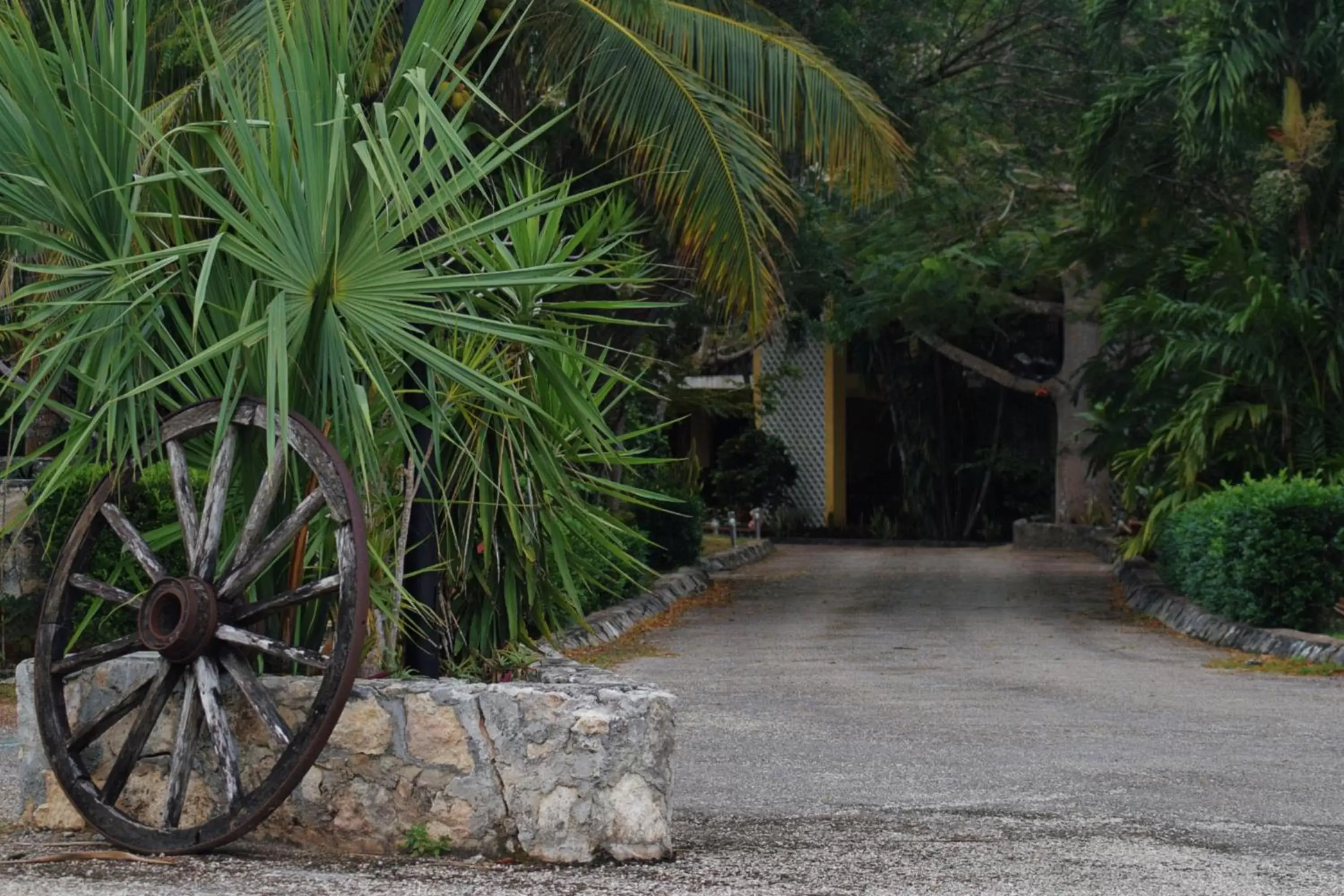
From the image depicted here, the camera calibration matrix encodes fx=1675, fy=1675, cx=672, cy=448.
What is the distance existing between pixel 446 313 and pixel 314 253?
1.59 ft

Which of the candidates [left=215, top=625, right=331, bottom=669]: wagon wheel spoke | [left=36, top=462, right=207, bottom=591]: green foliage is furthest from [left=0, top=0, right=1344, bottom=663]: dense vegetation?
[left=36, top=462, right=207, bottom=591]: green foliage

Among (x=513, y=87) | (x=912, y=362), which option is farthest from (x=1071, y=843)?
(x=912, y=362)

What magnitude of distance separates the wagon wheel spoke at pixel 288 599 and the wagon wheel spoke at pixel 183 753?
0.26 metres

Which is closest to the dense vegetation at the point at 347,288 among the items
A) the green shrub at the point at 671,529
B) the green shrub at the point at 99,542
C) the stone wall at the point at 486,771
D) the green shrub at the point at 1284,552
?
the stone wall at the point at 486,771

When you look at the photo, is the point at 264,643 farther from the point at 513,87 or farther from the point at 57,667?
the point at 513,87

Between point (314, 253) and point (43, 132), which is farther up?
point (43, 132)

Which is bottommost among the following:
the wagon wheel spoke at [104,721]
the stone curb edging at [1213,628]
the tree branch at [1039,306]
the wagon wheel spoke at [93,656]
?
the stone curb edging at [1213,628]

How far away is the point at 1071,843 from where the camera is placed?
20.2 ft

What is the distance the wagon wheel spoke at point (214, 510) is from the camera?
574cm

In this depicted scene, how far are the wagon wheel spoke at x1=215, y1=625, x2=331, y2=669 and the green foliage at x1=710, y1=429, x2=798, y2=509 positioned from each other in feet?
80.7

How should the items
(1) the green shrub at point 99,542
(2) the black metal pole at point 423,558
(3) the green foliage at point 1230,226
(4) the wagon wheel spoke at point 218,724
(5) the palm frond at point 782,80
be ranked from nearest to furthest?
(4) the wagon wheel spoke at point 218,724
(2) the black metal pole at point 423,558
(1) the green shrub at point 99,542
(5) the palm frond at point 782,80
(3) the green foliage at point 1230,226

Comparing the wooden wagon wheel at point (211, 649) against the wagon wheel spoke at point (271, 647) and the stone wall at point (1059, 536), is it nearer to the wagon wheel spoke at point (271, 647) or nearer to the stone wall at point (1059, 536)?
the wagon wheel spoke at point (271, 647)

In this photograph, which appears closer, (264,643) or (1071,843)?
(264,643)

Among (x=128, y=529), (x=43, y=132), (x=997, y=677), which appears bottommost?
(x=997, y=677)
